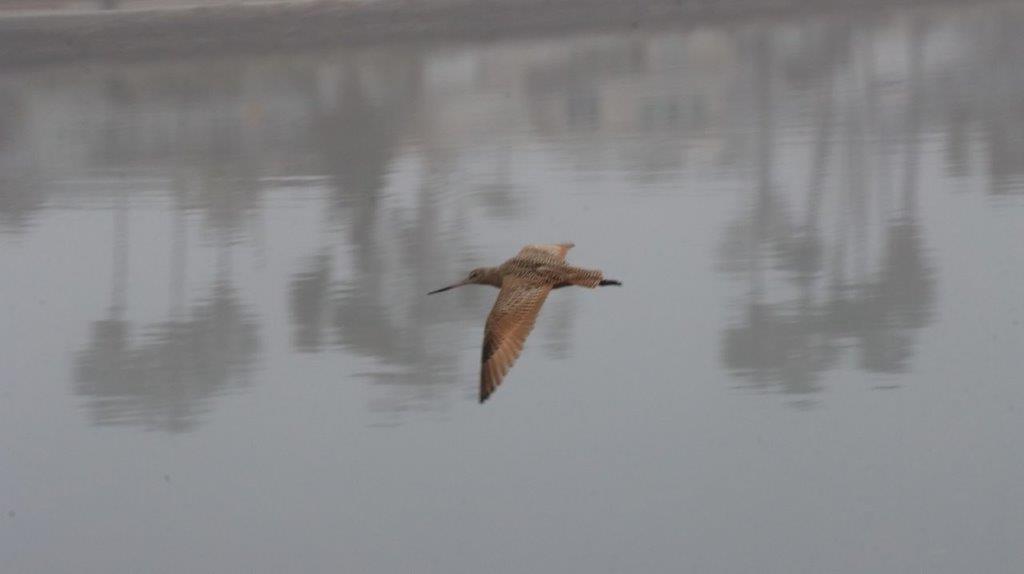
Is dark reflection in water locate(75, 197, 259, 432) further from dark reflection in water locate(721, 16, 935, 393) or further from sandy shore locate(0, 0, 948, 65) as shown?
sandy shore locate(0, 0, 948, 65)

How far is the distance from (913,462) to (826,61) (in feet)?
17.1

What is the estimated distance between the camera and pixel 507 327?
3732mm

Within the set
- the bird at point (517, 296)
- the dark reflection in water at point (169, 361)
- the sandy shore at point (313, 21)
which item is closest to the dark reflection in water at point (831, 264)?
the bird at point (517, 296)

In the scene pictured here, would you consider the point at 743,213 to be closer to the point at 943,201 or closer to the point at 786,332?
the point at 943,201

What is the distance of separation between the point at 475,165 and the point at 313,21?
384 cm

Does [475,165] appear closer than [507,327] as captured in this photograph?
No

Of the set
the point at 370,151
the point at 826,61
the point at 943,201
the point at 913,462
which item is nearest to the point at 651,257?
the point at 943,201

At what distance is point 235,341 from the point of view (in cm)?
529

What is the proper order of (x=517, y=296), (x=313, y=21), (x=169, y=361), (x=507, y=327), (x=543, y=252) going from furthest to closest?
1. (x=313, y=21)
2. (x=169, y=361)
3. (x=543, y=252)
4. (x=517, y=296)
5. (x=507, y=327)

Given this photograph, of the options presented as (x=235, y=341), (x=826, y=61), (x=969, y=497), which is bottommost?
(x=969, y=497)

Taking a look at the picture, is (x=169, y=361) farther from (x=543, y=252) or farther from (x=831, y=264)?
(x=831, y=264)

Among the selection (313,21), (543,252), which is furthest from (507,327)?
(313,21)

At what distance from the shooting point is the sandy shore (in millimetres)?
10633

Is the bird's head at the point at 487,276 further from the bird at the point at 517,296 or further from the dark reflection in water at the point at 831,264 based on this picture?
the dark reflection in water at the point at 831,264
